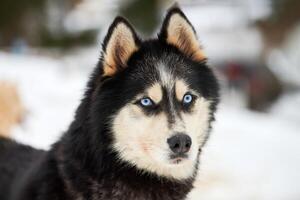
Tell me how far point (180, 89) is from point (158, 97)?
160 mm

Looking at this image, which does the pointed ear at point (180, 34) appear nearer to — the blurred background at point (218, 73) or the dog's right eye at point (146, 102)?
the blurred background at point (218, 73)

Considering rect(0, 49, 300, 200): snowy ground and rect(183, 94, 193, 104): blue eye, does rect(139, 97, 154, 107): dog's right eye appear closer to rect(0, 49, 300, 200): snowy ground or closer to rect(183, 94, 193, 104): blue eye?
rect(183, 94, 193, 104): blue eye

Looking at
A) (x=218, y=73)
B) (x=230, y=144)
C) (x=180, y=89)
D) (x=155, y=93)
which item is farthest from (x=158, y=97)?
(x=230, y=144)

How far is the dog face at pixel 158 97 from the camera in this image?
139 inches

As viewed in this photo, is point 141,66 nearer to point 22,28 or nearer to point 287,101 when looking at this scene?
point 287,101

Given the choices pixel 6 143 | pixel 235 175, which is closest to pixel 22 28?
pixel 235 175

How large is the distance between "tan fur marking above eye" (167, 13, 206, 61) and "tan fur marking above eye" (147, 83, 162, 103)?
1.40 feet

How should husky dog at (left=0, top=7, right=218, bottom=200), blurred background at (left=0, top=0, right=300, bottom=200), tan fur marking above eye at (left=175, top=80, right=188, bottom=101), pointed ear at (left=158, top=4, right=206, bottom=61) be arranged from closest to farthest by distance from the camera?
husky dog at (left=0, top=7, right=218, bottom=200) < tan fur marking above eye at (left=175, top=80, right=188, bottom=101) < pointed ear at (left=158, top=4, right=206, bottom=61) < blurred background at (left=0, top=0, right=300, bottom=200)

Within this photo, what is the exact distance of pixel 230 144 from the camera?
8.91 metres

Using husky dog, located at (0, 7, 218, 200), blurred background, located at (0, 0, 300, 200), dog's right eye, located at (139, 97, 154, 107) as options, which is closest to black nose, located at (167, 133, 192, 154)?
husky dog, located at (0, 7, 218, 200)

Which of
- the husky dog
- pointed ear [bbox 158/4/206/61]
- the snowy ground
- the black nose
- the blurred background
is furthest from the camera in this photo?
the blurred background

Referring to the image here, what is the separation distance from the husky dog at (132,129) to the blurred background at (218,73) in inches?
20.5

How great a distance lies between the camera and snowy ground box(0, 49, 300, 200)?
707 centimetres

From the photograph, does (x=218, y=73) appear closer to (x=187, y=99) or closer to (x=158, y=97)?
(x=187, y=99)
